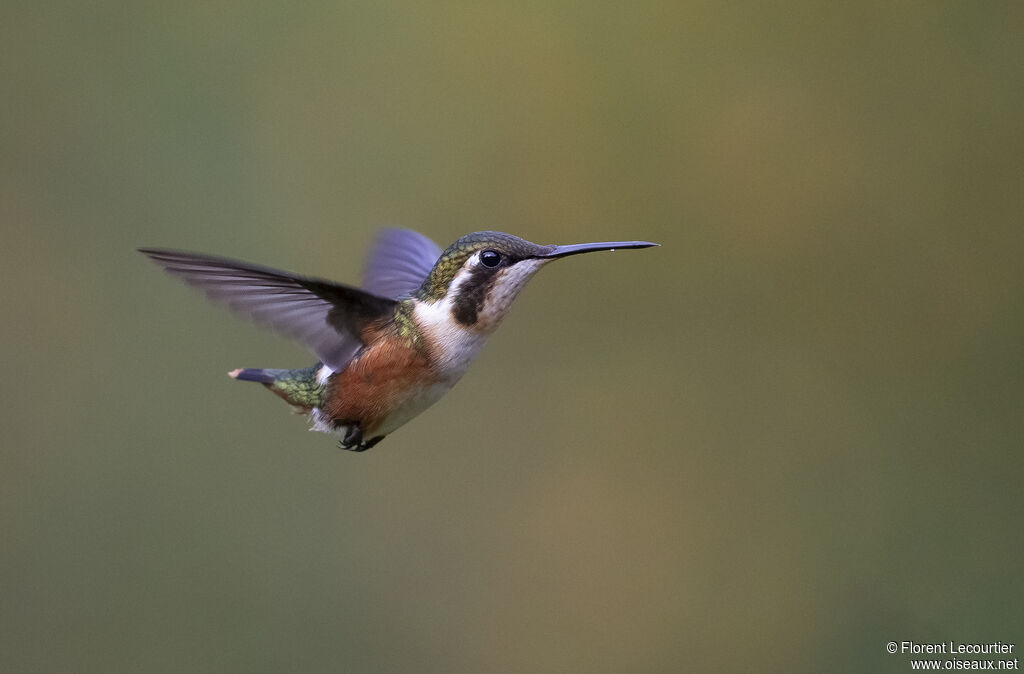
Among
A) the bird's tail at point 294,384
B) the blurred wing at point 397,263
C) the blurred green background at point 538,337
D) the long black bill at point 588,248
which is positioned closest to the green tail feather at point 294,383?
the bird's tail at point 294,384

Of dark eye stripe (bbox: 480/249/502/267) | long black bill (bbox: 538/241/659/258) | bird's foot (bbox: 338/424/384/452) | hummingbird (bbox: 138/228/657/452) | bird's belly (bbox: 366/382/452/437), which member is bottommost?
bird's foot (bbox: 338/424/384/452)

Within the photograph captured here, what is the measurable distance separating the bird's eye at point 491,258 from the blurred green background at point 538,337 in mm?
1783

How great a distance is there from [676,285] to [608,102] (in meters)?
0.71

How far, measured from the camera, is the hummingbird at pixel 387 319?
56.4 inches

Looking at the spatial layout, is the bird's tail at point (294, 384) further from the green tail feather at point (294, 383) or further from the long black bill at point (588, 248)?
the long black bill at point (588, 248)

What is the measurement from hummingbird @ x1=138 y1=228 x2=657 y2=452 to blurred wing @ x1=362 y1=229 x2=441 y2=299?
0.23 m

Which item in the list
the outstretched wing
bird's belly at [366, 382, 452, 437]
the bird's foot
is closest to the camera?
the outstretched wing

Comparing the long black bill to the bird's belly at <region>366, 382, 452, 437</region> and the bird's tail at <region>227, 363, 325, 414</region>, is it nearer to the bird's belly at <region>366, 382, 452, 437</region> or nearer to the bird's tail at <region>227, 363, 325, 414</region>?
the bird's belly at <region>366, 382, 452, 437</region>

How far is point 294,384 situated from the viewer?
1.82 m

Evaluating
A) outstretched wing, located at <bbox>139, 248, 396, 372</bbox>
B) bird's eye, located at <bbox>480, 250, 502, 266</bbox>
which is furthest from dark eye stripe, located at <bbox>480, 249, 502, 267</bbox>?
outstretched wing, located at <bbox>139, 248, 396, 372</bbox>

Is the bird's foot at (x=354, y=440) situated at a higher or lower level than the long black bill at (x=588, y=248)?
lower

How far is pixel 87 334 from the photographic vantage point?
3.41 m

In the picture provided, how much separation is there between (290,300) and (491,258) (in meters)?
0.30

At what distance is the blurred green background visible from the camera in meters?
3.10
